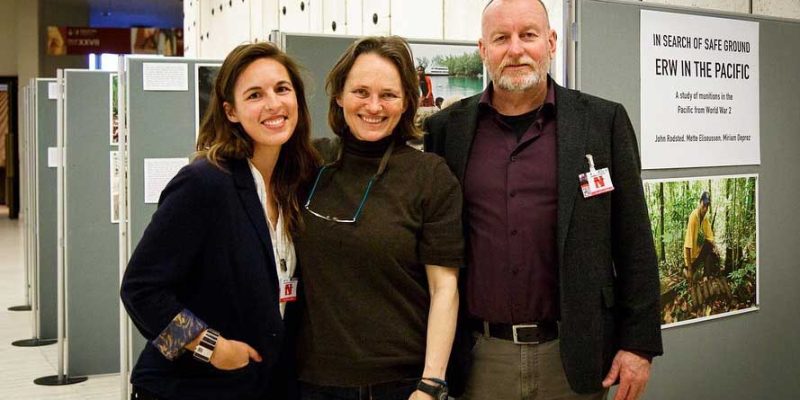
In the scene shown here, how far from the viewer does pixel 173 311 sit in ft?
6.48

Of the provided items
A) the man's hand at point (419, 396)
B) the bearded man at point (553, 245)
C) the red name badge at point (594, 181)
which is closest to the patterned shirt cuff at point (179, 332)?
the man's hand at point (419, 396)

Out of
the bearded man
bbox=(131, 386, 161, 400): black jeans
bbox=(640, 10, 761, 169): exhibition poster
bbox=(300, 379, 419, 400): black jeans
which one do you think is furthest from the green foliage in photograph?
bbox=(131, 386, 161, 400): black jeans

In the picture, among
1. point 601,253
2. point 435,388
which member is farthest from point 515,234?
point 435,388

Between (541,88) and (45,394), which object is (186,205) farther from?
(45,394)

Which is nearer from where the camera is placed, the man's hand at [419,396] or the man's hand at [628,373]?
the man's hand at [419,396]

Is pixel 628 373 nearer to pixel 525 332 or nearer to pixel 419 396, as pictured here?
pixel 525 332

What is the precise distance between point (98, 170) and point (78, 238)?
0.47 m

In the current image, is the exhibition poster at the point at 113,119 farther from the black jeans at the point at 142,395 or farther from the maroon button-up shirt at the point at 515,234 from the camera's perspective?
the maroon button-up shirt at the point at 515,234

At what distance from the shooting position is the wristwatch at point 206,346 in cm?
199

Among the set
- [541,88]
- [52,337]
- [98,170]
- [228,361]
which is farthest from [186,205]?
[52,337]

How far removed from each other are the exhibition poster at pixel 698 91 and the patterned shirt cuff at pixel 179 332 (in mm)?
1566

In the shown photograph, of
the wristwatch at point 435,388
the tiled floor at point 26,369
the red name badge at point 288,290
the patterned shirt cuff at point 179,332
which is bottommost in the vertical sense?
the tiled floor at point 26,369

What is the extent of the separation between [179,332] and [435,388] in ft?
1.98

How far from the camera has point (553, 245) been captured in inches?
86.9
